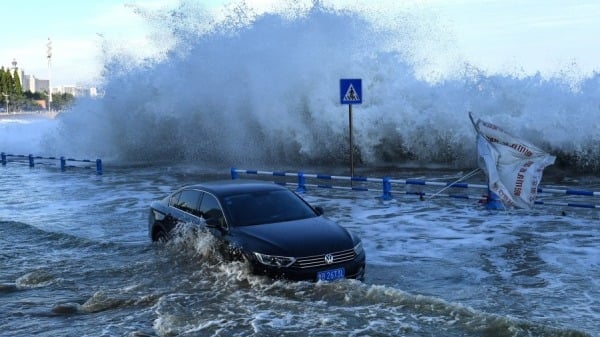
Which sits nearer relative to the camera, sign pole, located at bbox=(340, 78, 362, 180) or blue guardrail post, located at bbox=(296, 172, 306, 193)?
sign pole, located at bbox=(340, 78, 362, 180)

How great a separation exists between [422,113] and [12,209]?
50.3ft

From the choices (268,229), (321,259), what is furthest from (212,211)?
(321,259)

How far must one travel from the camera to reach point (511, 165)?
41.7 ft

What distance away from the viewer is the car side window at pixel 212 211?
900cm

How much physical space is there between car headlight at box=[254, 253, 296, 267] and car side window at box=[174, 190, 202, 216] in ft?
6.43

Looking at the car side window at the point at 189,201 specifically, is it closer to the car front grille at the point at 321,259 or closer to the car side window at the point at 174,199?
the car side window at the point at 174,199

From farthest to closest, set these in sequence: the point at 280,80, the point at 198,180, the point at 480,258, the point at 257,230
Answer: the point at 280,80, the point at 198,180, the point at 480,258, the point at 257,230

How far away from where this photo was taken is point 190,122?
31203 millimetres

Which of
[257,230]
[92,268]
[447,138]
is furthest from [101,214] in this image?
[447,138]

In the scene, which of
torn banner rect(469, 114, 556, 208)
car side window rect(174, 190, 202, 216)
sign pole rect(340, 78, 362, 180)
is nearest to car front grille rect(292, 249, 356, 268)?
car side window rect(174, 190, 202, 216)

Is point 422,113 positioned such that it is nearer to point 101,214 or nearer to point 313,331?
Result: point 101,214

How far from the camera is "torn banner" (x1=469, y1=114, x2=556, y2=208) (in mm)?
12555

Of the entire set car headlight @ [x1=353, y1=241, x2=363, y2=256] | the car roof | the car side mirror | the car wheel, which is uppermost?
the car roof

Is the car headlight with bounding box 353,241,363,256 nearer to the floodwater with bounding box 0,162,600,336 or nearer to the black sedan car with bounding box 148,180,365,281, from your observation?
the black sedan car with bounding box 148,180,365,281
